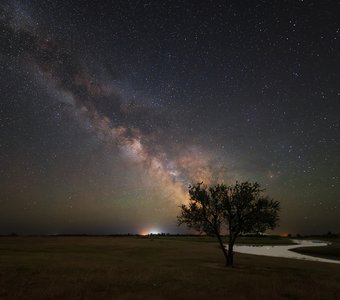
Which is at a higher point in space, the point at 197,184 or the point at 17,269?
the point at 197,184

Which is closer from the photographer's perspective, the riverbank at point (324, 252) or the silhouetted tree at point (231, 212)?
the silhouetted tree at point (231, 212)

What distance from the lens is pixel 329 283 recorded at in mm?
33281

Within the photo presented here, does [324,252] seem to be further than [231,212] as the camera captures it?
Yes

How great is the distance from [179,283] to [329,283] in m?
14.4

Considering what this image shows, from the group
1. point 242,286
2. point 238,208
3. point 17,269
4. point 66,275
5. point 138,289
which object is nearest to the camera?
point 138,289

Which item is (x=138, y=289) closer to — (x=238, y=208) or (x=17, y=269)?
(x=17, y=269)

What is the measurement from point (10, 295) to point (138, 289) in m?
8.98

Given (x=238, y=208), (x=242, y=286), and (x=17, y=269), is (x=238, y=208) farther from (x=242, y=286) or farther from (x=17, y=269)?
(x=17, y=269)

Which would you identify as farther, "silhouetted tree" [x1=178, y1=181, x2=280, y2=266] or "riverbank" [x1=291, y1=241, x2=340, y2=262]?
"riverbank" [x1=291, y1=241, x2=340, y2=262]

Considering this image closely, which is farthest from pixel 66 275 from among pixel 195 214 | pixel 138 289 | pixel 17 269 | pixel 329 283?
pixel 329 283

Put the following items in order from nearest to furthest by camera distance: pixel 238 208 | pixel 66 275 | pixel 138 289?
pixel 138 289 < pixel 66 275 < pixel 238 208

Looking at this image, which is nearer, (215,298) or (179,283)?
(215,298)

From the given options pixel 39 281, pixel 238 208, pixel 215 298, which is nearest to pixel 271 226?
pixel 238 208

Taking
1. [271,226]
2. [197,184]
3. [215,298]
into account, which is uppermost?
[197,184]
